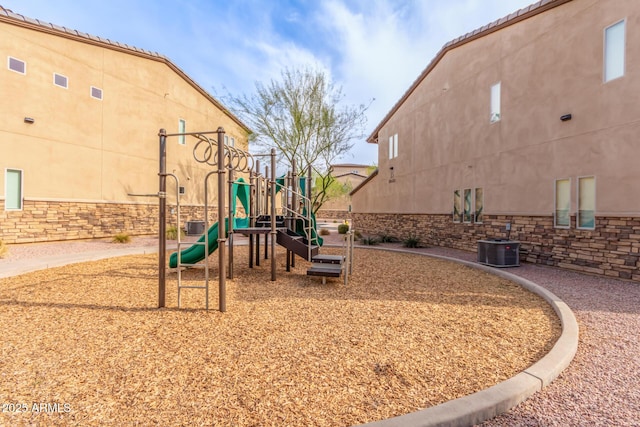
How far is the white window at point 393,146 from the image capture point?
55.6ft

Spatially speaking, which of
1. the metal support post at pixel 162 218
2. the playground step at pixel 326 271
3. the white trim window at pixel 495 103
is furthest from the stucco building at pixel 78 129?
the white trim window at pixel 495 103

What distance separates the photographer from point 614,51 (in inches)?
272

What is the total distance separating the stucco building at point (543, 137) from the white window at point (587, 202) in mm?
24

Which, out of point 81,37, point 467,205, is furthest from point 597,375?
point 81,37

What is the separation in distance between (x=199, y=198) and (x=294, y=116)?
800cm

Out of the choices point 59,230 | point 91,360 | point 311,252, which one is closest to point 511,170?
point 311,252

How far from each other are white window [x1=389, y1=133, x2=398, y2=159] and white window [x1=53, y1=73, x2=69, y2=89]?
14.8 m

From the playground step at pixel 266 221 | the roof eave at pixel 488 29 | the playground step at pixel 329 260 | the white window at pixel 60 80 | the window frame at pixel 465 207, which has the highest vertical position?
the roof eave at pixel 488 29

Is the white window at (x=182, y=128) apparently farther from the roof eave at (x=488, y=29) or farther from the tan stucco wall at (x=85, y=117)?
the roof eave at (x=488, y=29)

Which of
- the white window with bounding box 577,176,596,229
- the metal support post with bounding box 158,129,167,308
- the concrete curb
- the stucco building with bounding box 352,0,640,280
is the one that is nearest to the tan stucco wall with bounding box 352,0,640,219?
the stucco building with bounding box 352,0,640,280

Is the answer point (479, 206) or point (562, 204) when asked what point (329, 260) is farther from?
point (479, 206)

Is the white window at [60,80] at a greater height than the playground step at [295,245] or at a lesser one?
greater

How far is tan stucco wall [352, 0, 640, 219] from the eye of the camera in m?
6.75

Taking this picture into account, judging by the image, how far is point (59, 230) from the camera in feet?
40.7
